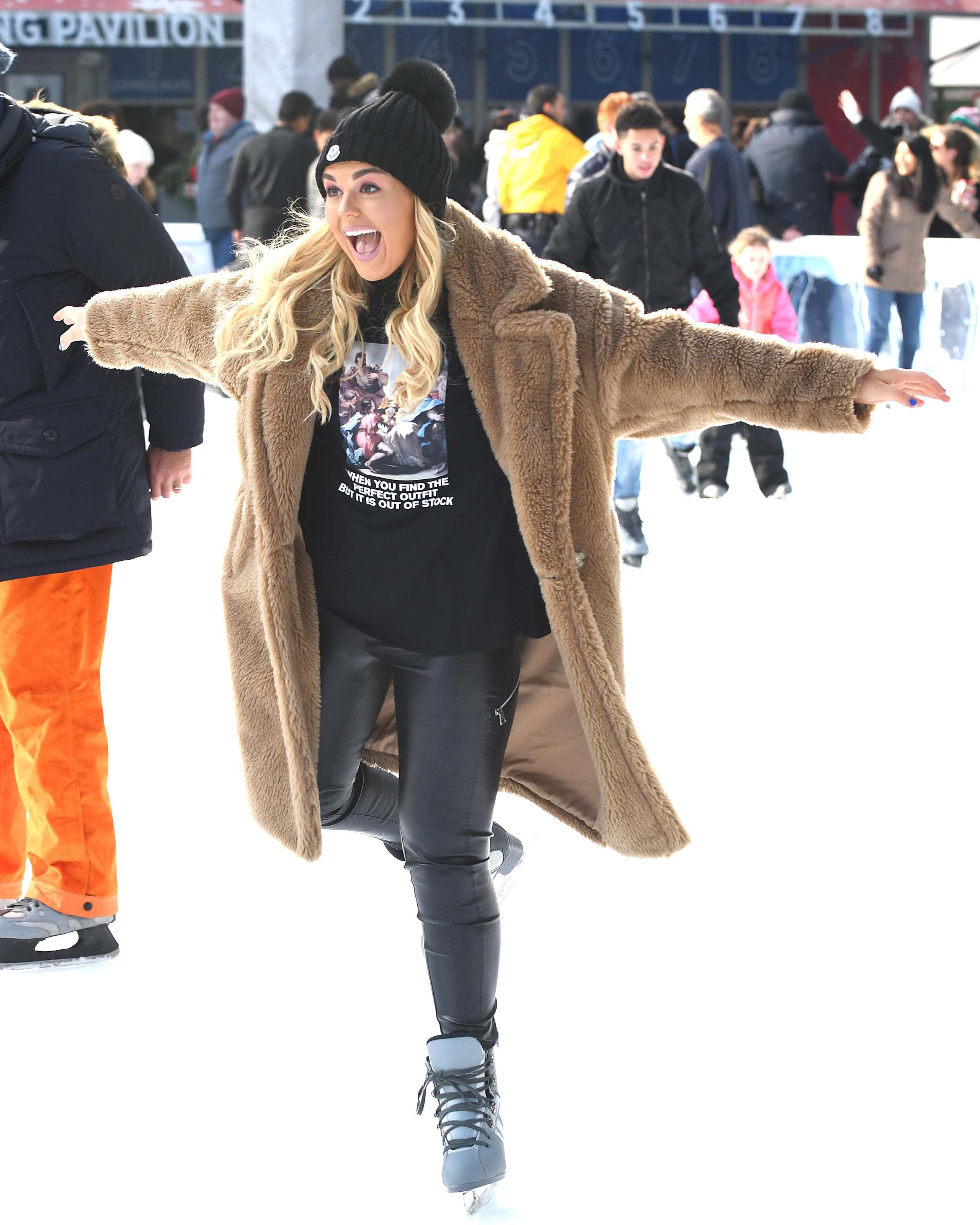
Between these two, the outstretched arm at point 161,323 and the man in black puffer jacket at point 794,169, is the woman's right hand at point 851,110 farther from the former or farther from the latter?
the outstretched arm at point 161,323

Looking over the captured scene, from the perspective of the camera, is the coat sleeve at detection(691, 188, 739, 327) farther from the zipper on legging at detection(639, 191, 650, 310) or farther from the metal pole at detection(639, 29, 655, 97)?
the metal pole at detection(639, 29, 655, 97)

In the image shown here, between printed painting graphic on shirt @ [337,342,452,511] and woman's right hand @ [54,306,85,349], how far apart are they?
2.04 feet

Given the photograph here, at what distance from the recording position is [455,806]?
2.39 meters

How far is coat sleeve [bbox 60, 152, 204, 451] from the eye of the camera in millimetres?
2797

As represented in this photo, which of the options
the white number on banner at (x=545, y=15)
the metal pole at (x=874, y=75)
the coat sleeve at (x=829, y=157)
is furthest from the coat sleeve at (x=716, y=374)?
the metal pole at (x=874, y=75)

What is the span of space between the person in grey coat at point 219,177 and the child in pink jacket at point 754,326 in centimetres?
445

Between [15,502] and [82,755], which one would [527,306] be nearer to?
[15,502]

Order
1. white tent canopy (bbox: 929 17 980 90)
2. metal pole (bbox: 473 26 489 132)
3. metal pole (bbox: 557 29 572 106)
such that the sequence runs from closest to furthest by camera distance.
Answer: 1. metal pole (bbox: 473 26 489 132)
2. metal pole (bbox: 557 29 572 106)
3. white tent canopy (bbox: 929 17 980 90)

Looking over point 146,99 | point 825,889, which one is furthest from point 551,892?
point 146,99

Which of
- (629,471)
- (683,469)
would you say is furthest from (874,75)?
(629,471)

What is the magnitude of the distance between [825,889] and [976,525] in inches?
153

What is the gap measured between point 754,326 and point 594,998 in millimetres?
5613

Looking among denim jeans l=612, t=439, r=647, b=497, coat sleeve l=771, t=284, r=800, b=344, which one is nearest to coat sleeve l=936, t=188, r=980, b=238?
coat sleeve l=771, t=284, r=800, b=344

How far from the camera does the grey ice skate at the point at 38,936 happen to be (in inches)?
119
